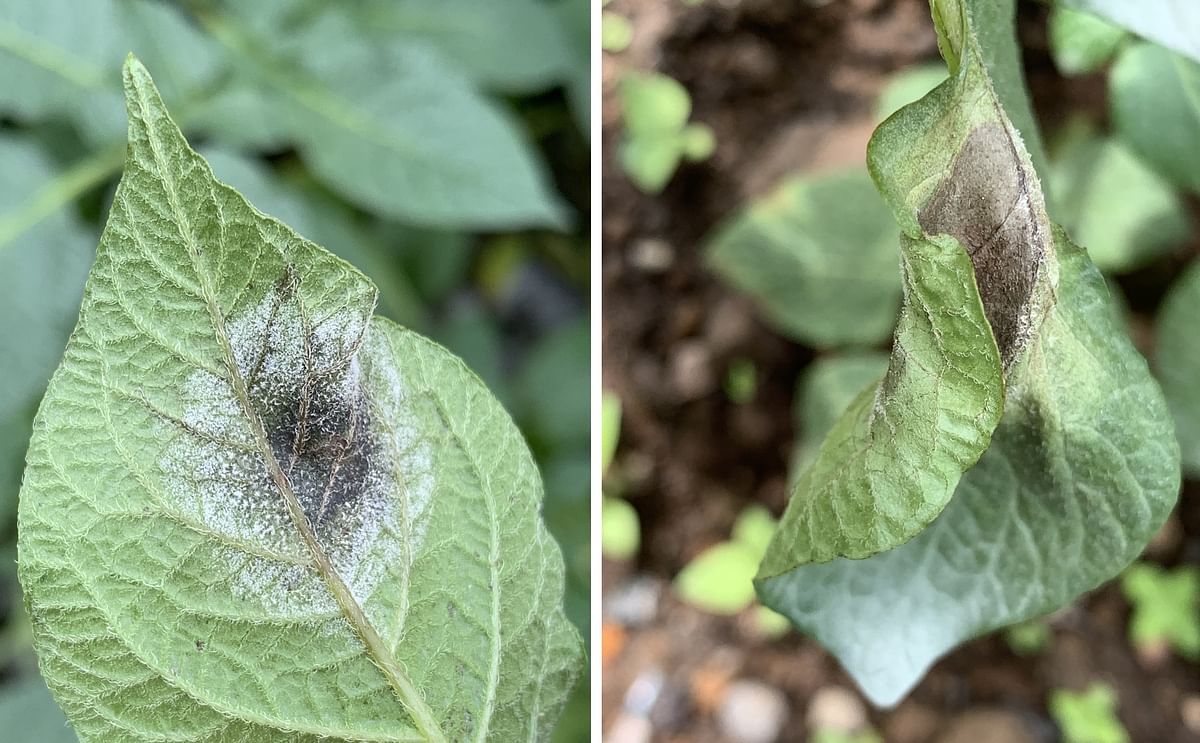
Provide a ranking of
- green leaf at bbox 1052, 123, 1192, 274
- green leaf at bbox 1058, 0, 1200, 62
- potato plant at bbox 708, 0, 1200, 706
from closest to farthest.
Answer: potato plant at bbox 708, 0, 1200, 706 < green leaf at bbox 1058, 0, 1200, 62 < green leaf at bbox 1052, 123, 1192, 274

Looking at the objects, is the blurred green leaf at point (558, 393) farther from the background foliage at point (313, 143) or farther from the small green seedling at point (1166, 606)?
the small green seedling at point (1166, 606)

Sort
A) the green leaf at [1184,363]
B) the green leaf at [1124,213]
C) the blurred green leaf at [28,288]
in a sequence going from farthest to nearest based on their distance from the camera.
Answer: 1. the green leaf at [1124,213]
2. the green leaf at [1184,363]
3. the blurred green leaf at [28,288]

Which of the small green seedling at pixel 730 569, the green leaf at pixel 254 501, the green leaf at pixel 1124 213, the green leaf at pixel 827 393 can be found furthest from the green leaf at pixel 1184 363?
the green leaf at pixel 254 501

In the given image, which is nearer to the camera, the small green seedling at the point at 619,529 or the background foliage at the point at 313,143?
the background foliage at the point at 313,143

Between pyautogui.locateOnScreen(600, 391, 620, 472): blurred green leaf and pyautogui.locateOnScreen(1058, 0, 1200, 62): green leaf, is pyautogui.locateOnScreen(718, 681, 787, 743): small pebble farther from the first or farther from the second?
pyautogui.locateOnScreen(1058, 0, 1200, 62): green leaf

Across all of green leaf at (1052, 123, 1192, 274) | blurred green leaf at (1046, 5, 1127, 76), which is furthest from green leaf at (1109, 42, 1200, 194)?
green leaf at (1052, 123, 1192, 274)

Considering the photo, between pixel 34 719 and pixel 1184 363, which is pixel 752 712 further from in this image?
pixel 34 719

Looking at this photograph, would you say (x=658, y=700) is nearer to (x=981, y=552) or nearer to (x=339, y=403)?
(x=981, y=552)
